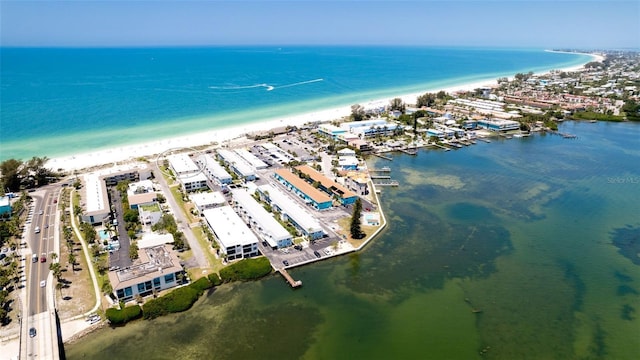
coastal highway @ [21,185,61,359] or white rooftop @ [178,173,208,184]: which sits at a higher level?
white rooftop @ [178,173,208,184]

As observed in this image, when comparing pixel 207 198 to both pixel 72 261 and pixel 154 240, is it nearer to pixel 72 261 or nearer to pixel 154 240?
pixel 154 240

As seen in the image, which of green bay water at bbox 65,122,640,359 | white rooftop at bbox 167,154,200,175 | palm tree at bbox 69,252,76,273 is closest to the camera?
green bay water at bbox 65,122,640,359

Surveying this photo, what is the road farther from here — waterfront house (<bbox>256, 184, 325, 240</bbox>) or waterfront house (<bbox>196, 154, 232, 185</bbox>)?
waterfront house (<bbox>256, 184, 325, 240</bbox>)

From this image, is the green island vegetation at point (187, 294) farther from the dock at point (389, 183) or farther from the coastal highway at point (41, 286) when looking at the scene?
the dock at point (389, 183)

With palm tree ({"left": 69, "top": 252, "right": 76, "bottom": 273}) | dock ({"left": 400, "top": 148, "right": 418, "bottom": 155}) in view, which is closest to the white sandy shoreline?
dock ({"left": 400, "top": 148, "right": 418, "bottom": 155})

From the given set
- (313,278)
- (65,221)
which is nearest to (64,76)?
(65,221)

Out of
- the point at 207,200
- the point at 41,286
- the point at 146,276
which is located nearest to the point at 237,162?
the point at 207,200
